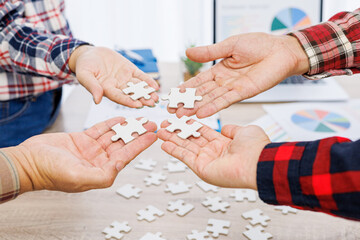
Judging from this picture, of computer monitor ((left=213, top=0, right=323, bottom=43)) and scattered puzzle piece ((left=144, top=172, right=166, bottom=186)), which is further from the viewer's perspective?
computer monitor ((left=213, top=0, right=323, bottom=43))

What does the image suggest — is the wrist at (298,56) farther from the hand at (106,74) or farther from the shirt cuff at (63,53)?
the shirt cuff at (63,53)

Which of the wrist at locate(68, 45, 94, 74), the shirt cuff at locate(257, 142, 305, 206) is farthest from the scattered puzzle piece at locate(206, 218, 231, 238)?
the wrist at locate(68, 45, 94, 74)

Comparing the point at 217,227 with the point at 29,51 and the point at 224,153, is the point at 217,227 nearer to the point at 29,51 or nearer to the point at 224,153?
the point at 224,153

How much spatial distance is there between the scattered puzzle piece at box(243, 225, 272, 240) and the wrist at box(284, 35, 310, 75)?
720 mm

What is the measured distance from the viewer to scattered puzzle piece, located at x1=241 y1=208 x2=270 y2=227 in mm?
1243

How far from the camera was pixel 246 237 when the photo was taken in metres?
1.20

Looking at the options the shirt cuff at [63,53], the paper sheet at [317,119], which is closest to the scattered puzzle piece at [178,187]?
the paper sheet at [317,119]

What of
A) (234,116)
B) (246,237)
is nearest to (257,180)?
(246,237)

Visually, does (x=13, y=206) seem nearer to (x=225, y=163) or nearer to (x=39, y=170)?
(x=39, y=170)

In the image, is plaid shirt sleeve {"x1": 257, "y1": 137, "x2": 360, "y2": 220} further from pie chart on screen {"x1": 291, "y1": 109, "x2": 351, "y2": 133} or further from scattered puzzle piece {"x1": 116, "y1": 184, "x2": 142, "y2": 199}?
pie chart on screen {"x1": 291, "y1": 109, "x2": 351, "y2": 133}

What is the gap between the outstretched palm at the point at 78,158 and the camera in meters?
1.07

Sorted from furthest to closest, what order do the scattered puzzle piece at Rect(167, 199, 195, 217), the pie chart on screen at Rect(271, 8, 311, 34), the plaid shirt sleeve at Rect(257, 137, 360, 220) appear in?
the pie chart on screen at Rect(271, 8, 311, 34) → the scattered puzzle piece at Rect(167, 199, 195, 217) → the plaid shirt sleeve at Rect(257, 137, 360, 220)

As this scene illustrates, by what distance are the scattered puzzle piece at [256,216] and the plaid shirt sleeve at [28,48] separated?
102cm

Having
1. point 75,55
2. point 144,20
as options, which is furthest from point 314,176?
point 144,20
